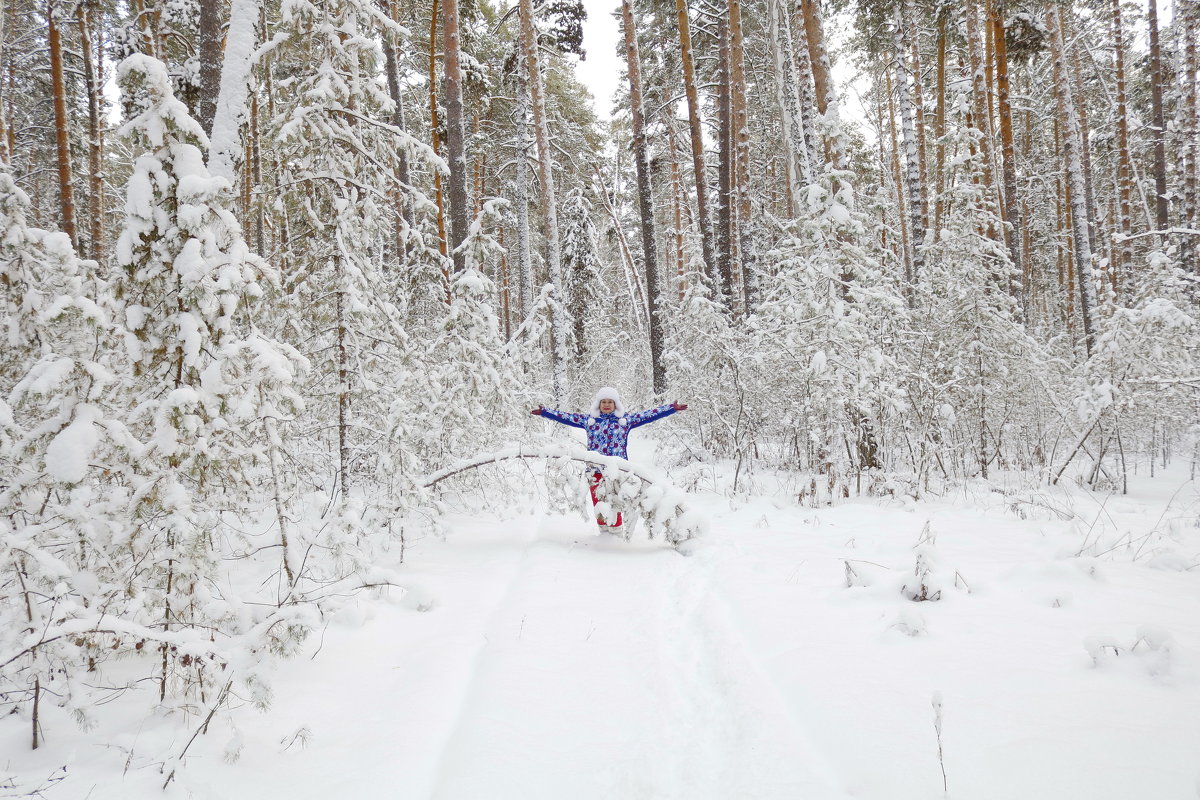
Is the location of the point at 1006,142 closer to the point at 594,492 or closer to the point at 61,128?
the point at 594,492

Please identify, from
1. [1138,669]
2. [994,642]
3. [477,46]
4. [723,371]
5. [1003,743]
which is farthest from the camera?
[477,46]

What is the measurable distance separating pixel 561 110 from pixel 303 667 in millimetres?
24515

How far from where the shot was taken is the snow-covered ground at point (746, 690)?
2.56m

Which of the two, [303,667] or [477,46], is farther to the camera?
[477,46]

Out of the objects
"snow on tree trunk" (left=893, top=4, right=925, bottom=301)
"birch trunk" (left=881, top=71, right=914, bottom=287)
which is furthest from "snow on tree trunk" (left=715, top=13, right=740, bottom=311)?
"birch trunk" (left=881, top=71, right=914, bottom=287)

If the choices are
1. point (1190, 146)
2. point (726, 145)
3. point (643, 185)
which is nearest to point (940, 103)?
point (1190, 146)

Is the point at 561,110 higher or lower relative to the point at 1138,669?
higher

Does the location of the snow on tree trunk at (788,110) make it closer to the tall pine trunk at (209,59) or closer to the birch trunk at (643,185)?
the birch trunk at (643,185)

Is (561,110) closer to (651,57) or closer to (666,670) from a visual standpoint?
(651,57)

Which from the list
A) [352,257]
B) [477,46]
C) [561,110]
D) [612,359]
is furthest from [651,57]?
[352,257]

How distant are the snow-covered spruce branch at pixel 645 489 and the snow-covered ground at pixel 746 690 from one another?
0.88 meters

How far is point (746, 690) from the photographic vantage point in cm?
335

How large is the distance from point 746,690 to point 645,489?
3286mm

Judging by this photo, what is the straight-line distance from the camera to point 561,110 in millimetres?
24031
